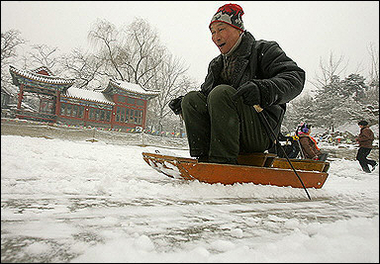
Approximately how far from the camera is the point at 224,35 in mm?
1616

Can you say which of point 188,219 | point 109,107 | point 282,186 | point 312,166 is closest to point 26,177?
point 188,219

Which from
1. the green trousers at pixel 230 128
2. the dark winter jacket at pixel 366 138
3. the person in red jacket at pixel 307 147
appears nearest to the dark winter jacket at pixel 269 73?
the green trousers at pixel 230 128

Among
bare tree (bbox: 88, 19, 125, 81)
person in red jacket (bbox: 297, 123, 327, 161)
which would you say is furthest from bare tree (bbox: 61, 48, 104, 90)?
person in red jacket (bbox: 297, 123, 327, 161)

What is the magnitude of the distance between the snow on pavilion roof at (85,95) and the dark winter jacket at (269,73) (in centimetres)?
1609

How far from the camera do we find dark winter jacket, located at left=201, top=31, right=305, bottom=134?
126 cm

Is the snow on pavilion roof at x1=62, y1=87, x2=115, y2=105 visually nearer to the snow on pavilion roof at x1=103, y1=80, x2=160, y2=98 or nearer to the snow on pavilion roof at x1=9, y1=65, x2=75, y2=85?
the snow on pavilion roof at x1=103, y1=80, x2=160, y2=98

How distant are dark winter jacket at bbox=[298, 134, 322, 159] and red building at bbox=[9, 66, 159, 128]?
13.3 metres

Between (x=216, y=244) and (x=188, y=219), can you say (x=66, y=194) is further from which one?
(x=216, y=244)

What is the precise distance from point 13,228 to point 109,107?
1789 cm

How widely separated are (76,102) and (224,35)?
1643 centimetres

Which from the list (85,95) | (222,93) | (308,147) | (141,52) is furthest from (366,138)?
(141,52)

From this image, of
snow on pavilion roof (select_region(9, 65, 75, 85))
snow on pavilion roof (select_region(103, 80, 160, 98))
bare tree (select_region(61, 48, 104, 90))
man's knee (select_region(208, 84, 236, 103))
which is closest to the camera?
man's knee (select_region(208, 84, 236, 103))

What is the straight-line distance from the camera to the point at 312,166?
1895 millimetres

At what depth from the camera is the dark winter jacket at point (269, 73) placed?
4.15 feet
